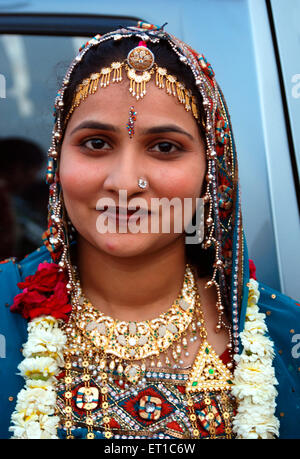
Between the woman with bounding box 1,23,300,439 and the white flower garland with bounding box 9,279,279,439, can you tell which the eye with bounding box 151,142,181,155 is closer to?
the woman with bounding box 1,23,300,439

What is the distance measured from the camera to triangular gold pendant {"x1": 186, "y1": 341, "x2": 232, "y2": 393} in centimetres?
165

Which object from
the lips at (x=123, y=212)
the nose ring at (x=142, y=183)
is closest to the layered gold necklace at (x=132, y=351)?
the lips at (x=123, y=212)

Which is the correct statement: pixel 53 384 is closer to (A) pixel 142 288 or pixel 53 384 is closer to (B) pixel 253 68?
(A) pixel 142 288

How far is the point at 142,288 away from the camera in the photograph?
5.72 feet

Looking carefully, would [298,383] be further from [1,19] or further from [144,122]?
[1,19]

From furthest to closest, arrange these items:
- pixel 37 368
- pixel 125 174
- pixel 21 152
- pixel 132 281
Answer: pixel 21 152, pixel 132 281, pixel 37 368, pixel 125 174

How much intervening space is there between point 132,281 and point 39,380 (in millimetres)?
455

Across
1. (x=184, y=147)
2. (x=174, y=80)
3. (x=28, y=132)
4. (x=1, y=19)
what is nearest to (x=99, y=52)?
(x=174, y=80)

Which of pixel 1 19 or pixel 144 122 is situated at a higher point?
pixel 1 19

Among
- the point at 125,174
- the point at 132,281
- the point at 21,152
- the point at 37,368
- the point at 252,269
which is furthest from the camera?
the point at 21,152

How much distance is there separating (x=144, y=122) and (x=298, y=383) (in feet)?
3.54

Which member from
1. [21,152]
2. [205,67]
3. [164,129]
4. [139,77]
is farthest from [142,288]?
[21,152]

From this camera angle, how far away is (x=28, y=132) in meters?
2.28

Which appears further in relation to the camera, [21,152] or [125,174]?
[21,152]
